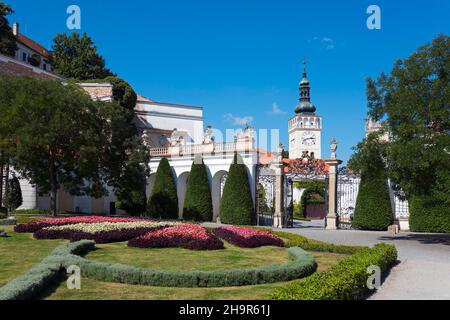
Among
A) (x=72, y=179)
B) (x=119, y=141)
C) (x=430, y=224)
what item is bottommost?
(x=430, y=224)

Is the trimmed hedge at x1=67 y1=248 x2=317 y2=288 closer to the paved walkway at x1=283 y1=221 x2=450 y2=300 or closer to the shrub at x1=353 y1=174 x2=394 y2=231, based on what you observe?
the paved walkway at x1=283 y1=221 x2=450 y2=300

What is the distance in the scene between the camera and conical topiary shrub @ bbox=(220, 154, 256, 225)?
2962 cm

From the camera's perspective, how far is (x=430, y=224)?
1064 inches

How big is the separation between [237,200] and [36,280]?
21524mm

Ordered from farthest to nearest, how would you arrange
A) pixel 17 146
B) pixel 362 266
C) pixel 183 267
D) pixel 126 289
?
pixel 17 146 < pixel 183 267 < pixel 362 266 < pixel 126 289

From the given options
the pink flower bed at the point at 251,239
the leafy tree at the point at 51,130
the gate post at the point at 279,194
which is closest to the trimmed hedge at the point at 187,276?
the pink flower bed at the point at 251,239

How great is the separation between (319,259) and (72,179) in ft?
62.0

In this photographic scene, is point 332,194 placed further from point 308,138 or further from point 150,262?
point 308,138

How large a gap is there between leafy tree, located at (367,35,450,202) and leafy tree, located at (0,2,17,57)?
141 ft

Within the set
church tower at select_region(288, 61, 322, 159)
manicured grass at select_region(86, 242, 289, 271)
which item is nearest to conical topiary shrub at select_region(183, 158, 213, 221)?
manicured grass at select_region(86, 242, 289, 271)

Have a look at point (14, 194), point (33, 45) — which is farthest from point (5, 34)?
point (14, 194)
